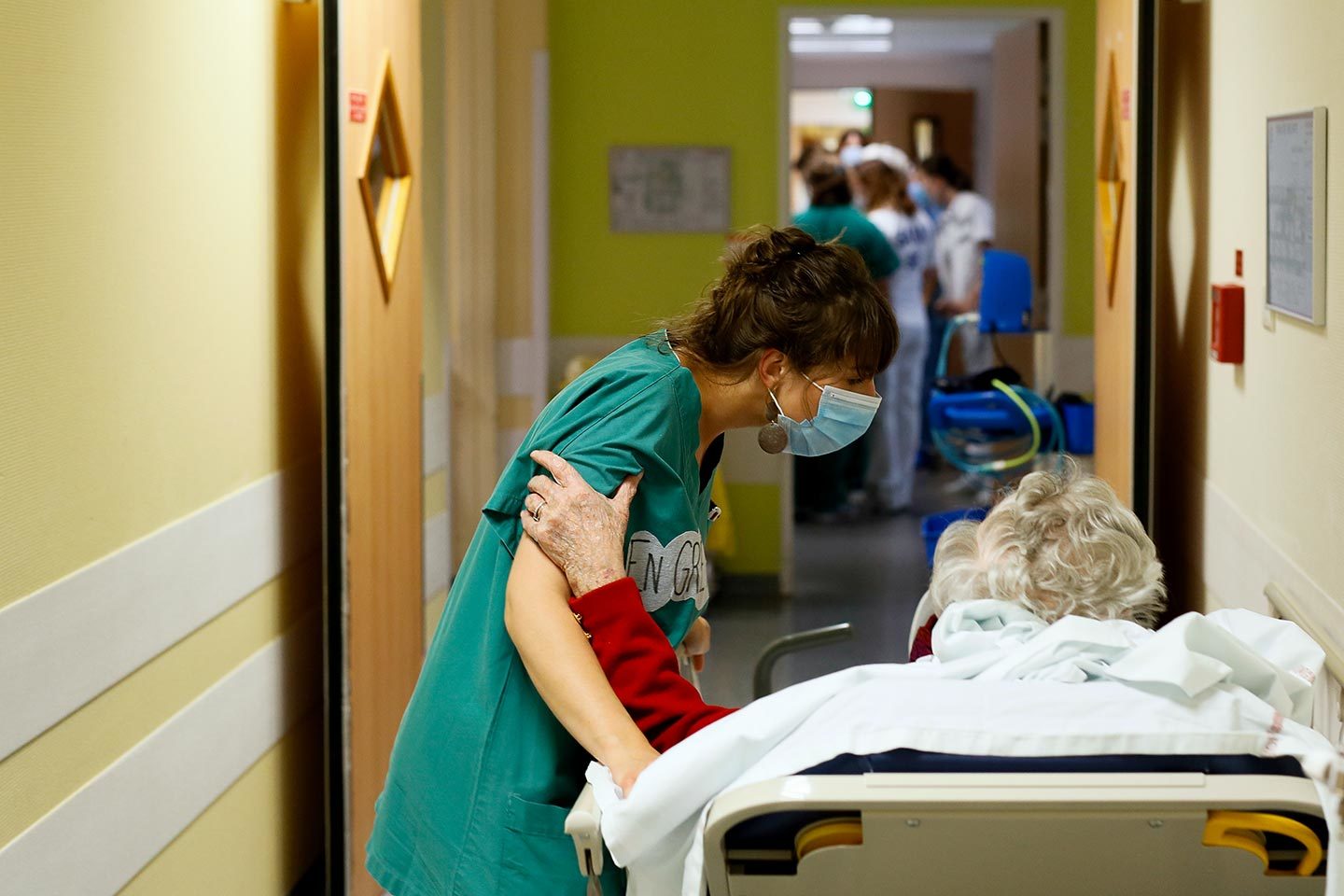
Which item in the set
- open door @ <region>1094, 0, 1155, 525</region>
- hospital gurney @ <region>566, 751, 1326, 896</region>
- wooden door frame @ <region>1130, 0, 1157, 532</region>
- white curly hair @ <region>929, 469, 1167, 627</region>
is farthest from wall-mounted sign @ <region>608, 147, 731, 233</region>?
hospital gurney @ <region>566, 751, 1326, 896</region>

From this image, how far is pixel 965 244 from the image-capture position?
8547 mm

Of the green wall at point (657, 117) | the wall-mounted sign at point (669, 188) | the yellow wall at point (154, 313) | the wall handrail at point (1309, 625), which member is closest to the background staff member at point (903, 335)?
the green wall at point (657, 117)

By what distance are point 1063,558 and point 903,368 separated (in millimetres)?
6265

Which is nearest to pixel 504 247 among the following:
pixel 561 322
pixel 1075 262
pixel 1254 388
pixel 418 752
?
pixel 561 322

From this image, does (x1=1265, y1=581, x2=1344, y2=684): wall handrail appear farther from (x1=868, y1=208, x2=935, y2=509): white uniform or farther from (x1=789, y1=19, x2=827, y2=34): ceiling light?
(x1=789, y1=19, x2=827, y2=34): ceiling light

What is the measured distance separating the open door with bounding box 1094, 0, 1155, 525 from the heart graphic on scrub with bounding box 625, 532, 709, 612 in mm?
1917

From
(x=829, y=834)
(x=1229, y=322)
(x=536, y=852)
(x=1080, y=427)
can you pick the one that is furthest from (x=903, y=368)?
(x=829, y=834)

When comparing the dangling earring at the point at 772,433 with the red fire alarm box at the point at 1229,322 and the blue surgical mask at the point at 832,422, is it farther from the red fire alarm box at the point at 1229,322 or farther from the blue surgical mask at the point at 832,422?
the red fire alarm box at the point at 1229,322

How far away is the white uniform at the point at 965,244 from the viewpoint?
848 cm

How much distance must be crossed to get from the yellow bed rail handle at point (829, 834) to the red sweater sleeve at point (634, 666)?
9.8 inches

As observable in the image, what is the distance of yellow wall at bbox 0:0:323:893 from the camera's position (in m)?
2.10

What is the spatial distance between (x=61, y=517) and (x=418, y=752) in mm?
725

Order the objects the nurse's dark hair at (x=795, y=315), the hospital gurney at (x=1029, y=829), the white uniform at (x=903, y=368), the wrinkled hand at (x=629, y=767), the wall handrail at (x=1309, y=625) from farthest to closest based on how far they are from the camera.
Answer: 1. the white uniform at (x=903, y=368)
2. the wall handrail at (x=1309, y=625)
3. the nurse's dark hair at (x=795, y=315)
4. the wrinkled hand at (x=629, y=767)
5. the hospital gurney at (x=1029, y=829)

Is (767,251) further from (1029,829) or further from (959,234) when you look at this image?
(959,234)
